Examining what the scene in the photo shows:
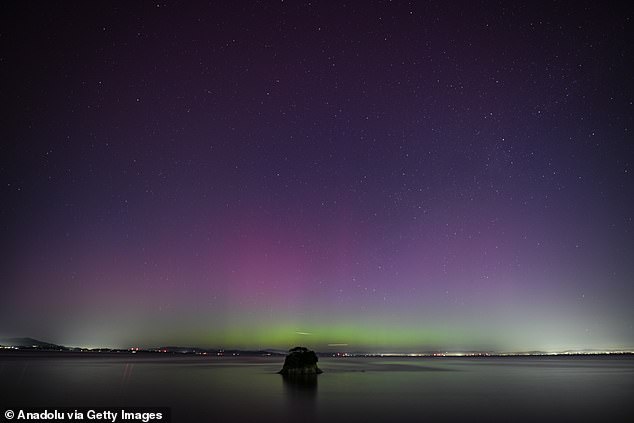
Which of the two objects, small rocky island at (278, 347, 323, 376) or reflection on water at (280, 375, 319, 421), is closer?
reflection on water at (280, 375, 319, 421)

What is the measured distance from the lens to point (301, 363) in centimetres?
8081

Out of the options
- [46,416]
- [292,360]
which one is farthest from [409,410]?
[292,360]

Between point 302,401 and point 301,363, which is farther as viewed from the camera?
point 301,363

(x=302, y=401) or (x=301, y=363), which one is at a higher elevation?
(x=301, y=363)

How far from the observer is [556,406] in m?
40.3

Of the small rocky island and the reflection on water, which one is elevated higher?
the small rocky island

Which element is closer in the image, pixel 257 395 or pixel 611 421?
pixel 611 421

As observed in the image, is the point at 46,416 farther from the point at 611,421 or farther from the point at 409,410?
the point at 611,421

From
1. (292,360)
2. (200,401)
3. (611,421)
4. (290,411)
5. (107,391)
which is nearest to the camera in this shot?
(611,421)

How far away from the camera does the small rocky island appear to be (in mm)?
80750

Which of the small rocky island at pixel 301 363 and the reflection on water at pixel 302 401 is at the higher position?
the small rocky island at pixel 301 363

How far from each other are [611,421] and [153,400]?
35.1 m

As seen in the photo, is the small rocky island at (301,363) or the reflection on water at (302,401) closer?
the reflection on water at (302,401)

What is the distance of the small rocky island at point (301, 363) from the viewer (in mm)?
80750
